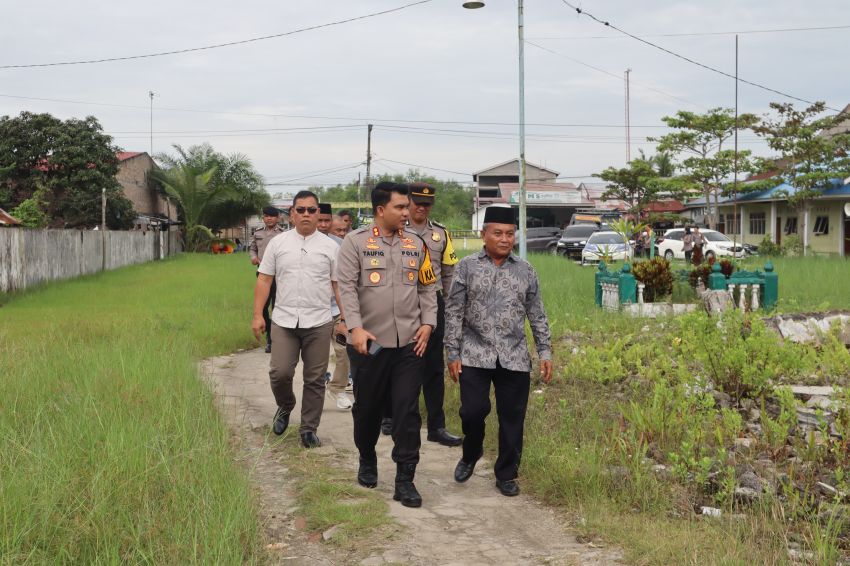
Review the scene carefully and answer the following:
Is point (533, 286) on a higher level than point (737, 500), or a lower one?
higher

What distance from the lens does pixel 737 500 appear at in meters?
5.09

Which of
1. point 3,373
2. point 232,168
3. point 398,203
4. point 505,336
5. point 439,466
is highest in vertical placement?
point 232,168

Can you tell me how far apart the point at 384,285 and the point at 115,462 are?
1904mm

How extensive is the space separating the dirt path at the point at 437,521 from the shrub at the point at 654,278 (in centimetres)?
647

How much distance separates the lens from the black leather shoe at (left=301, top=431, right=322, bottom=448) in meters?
6.51

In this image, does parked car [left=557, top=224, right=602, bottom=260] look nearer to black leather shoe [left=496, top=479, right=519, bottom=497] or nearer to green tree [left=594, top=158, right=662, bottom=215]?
green tree [left=594, top=158, right=662, bottom=215]

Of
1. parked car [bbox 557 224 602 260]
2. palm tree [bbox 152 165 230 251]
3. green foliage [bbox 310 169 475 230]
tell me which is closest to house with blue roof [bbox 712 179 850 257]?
parked car [bbox 557 224 602 260]

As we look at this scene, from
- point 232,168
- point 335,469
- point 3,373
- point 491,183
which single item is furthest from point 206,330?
point 491,183

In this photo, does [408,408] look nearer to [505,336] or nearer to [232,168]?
[505,336]

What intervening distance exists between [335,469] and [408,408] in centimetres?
94

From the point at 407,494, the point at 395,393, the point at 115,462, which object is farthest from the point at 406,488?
the point at 115,462

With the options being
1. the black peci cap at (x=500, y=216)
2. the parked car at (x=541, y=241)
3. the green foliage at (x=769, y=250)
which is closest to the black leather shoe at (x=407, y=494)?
the black peci cap at (x=500, y=216)

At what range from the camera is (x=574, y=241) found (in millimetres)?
34344

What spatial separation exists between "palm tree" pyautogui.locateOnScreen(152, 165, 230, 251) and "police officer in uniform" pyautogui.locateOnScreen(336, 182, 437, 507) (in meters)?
43.7
